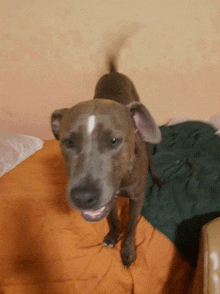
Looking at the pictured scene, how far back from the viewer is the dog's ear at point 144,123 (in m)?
1.08

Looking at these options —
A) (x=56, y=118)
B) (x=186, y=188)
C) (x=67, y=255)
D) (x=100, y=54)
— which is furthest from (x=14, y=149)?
(x=186, y=188)

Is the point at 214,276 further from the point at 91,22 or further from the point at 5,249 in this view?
the point at 91,22

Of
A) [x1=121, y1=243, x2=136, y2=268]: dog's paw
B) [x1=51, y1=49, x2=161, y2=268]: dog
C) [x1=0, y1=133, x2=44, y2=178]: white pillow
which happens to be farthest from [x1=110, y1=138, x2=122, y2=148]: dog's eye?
[x1=0, y1=133, x2=44, y2=178]: white pillow

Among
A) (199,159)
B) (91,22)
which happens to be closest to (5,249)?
(199,159)

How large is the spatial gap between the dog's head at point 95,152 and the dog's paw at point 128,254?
0.53 meters

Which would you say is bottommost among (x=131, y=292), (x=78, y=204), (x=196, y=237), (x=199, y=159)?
(x=131, y=292)

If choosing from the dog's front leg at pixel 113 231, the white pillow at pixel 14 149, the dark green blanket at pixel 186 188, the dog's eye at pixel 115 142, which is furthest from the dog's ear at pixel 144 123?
the white pillow at pixel 14 149

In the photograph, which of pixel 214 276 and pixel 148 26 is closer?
pixel 214 276

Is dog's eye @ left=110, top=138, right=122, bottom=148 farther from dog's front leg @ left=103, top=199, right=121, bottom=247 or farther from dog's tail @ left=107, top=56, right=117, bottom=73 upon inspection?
dog's tail @ left=107, top=56, right=117, bottom=73

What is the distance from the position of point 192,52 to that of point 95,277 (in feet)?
7.87

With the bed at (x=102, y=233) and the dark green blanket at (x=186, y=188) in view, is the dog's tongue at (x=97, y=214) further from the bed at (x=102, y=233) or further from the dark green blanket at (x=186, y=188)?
the dark green blanket at (x=186, y=188)

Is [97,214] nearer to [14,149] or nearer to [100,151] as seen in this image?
[100,151]

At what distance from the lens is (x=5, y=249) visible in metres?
1.38

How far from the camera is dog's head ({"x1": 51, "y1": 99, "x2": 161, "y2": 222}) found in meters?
0.82
